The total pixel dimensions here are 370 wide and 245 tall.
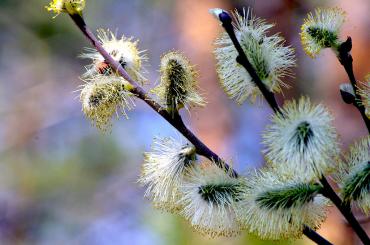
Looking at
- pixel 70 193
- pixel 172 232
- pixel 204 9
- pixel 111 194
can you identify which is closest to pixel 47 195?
pixel 70 193

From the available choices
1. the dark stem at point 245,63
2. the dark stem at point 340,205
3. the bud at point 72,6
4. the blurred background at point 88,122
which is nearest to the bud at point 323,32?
the dark stem at point 245,63

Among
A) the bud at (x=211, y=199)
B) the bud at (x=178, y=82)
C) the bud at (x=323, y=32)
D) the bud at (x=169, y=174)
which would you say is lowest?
the bud at (x=211, y=199)

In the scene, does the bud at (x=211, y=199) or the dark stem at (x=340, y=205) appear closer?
the dark stem at (x=340, y=205)

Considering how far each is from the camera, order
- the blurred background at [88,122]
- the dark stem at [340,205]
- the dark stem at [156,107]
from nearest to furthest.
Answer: the dark stem at [340,205] → the dark stem at [156,107] → the blurred background at [88,122]

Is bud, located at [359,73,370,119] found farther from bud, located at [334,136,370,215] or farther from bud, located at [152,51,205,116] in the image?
bud, located at [152,51,205,116]

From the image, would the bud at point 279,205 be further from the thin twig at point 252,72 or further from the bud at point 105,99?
the bud at point 105,99

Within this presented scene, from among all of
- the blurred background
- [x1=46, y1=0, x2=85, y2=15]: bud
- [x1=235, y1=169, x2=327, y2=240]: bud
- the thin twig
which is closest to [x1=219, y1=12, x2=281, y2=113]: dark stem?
the thin twig

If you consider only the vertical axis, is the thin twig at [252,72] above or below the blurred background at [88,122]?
below
